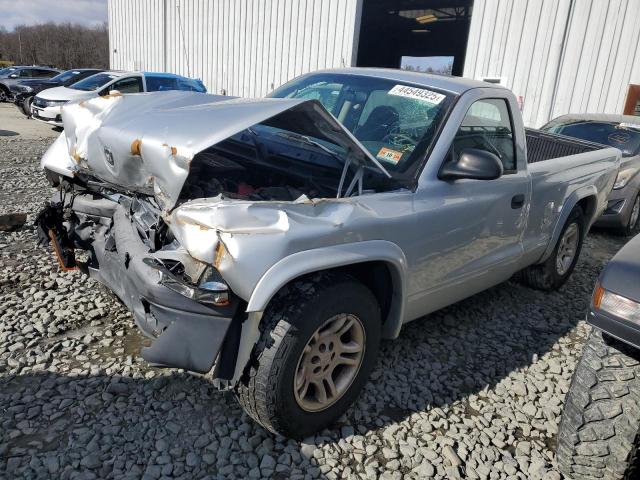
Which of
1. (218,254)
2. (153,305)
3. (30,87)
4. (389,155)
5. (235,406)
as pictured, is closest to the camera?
(218,254)

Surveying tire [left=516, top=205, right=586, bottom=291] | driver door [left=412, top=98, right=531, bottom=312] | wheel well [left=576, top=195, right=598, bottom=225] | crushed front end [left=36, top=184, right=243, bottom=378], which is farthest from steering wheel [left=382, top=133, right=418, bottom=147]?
wheel well [left=576, top=195, right=598, bottom=225]

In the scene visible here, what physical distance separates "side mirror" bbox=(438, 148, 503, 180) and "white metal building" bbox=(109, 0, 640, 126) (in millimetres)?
8993

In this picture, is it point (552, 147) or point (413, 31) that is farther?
point (413, 31)

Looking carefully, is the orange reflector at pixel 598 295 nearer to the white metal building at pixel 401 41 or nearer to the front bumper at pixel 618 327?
the front bumper at pixel 618 327

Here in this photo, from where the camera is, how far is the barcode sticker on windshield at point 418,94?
3.10m

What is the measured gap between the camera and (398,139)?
3.01m

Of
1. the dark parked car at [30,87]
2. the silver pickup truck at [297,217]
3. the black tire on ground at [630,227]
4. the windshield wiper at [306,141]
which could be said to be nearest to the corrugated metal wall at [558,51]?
the black tire on ground at [630,227]

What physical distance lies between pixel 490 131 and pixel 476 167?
89 centimetres

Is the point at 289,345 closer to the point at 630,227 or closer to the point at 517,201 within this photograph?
the point at 517,201

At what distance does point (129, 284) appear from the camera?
2475 mm

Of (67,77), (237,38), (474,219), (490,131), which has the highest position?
(237,38)

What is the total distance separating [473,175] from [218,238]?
1.49 meters

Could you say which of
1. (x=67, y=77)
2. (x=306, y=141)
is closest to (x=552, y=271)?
(x=306, y=141)

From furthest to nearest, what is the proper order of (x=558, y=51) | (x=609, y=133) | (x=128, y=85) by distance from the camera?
(x=128, y=85), (x=558, y=51), (x=609, y=133)
